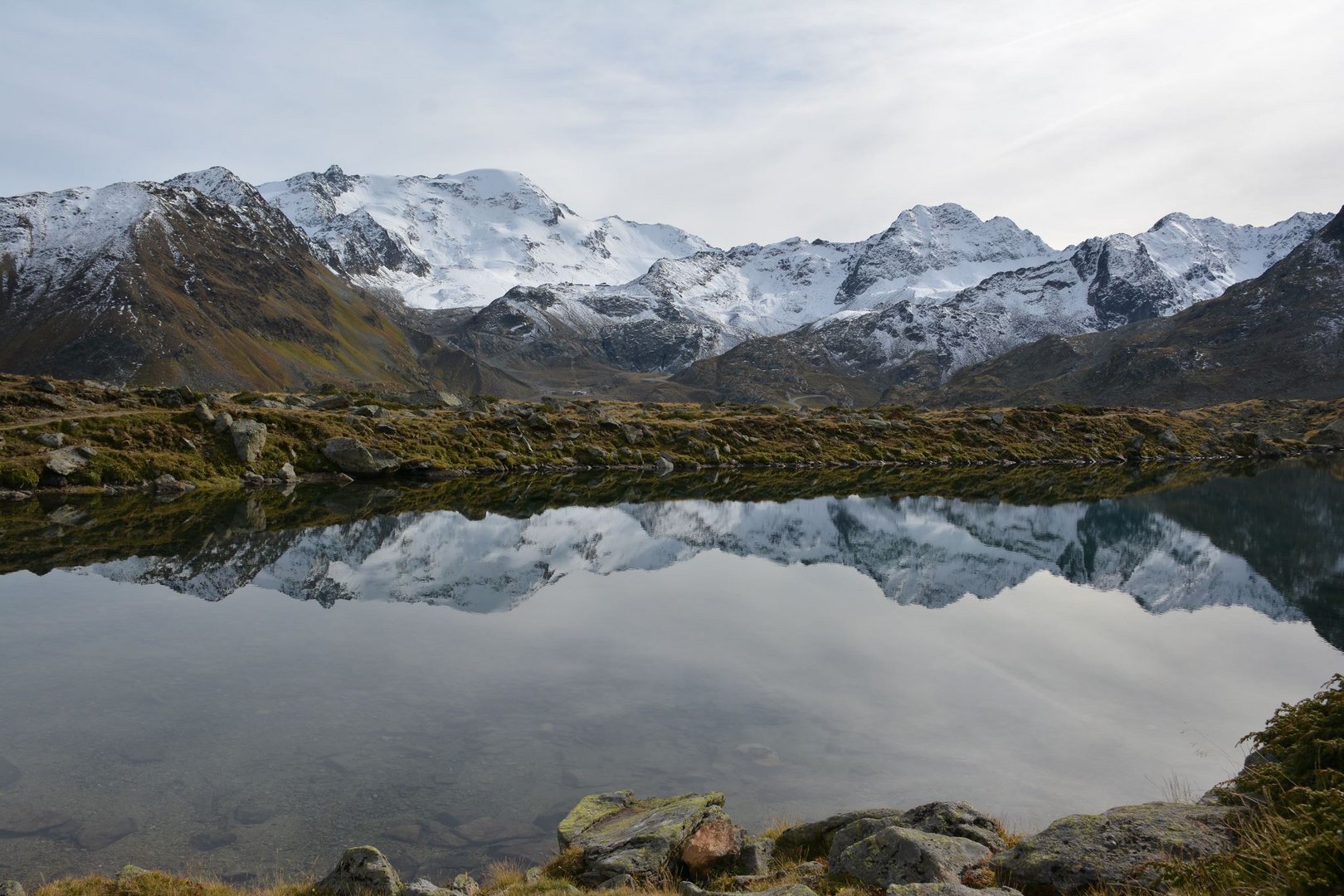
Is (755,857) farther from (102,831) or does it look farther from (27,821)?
(27,821)

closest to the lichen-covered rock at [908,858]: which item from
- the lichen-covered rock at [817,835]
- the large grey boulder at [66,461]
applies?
the lichen-covered rock at [817,835]

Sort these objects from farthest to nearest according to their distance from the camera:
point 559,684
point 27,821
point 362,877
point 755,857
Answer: point 559,684 < point 27,821 < point 755,857 < point 362,877

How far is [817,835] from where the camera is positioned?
48.4ft

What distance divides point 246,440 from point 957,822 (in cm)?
7258

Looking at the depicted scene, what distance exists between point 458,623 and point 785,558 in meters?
24.4

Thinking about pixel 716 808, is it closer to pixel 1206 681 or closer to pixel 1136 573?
pixel 1206 681

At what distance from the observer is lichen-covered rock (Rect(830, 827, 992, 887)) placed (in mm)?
11555

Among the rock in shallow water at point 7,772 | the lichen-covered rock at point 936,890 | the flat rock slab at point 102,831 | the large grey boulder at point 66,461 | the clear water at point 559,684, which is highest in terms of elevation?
the large grey boulder at point 66,461

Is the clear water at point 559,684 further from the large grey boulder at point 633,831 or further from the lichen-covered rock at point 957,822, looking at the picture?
the lichen-covered rock at point 957,822

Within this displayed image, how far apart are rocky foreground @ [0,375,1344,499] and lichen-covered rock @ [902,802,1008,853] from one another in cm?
6615

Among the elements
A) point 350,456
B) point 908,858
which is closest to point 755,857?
point 908,858

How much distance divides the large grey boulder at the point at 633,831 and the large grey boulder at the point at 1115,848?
189 inches

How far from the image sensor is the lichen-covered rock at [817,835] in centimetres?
1447

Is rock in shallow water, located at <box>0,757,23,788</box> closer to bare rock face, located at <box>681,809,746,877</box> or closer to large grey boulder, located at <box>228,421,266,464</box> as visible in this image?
bare rock face, located at <box>681,809,746,877</box>
